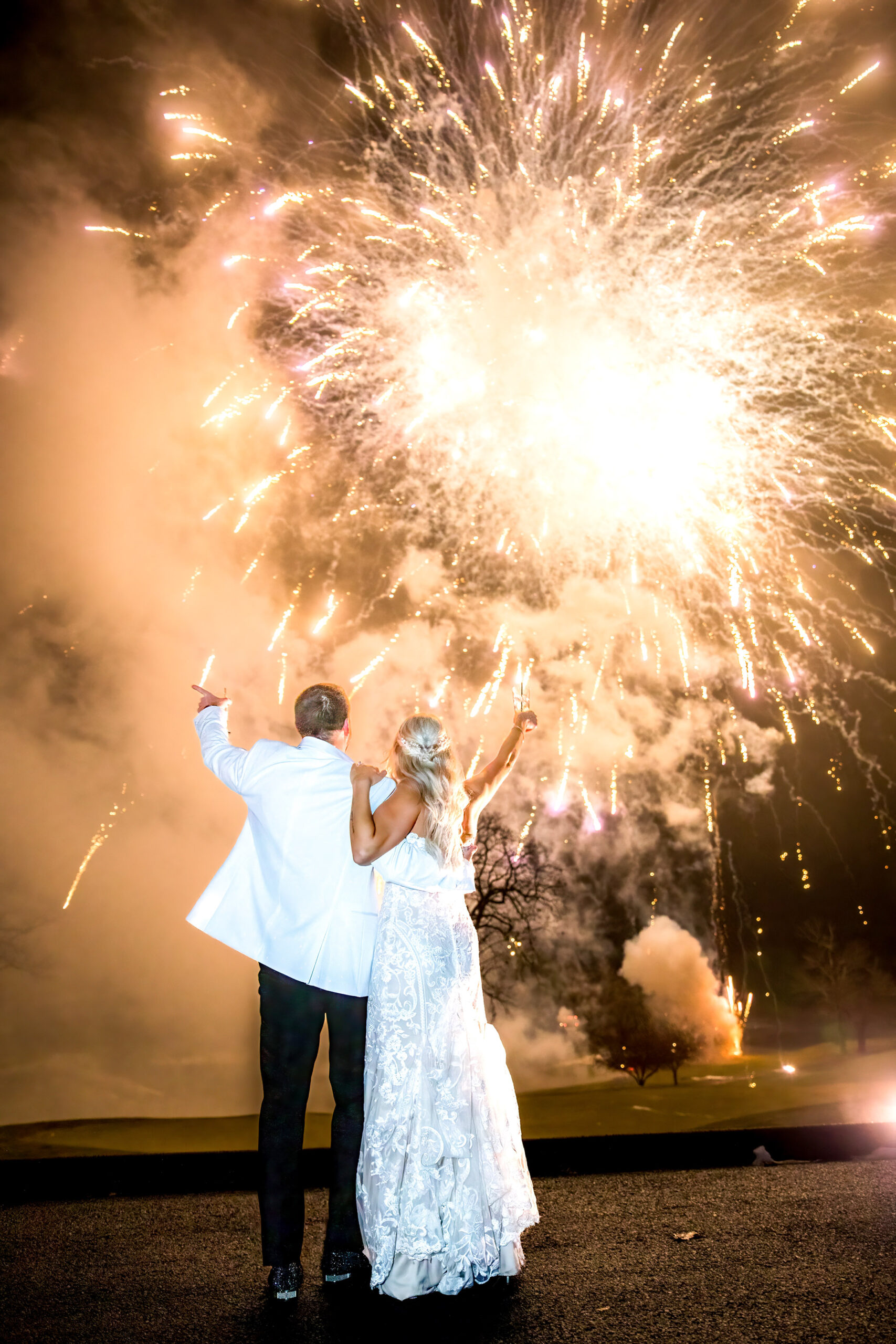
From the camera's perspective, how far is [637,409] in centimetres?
870

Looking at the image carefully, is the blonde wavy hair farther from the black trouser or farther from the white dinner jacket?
the black trouser

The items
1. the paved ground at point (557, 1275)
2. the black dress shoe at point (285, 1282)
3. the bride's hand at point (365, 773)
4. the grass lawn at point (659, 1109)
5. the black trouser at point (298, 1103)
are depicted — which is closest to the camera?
the paved ground at point (557, 1275)

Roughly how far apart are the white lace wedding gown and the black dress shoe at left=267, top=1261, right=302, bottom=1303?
0.83ft

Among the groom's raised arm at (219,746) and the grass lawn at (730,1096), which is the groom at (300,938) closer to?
the groom's raised arm at (219,746)

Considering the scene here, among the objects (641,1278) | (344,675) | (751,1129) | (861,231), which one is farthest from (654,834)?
(641,1278)

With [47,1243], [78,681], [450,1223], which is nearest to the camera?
[450,1223]

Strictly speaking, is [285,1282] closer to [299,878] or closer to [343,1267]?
[343,1267]

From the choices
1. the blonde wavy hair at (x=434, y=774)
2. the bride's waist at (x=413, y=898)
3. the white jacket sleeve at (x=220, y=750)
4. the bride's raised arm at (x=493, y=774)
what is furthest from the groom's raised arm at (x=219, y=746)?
the bride's raised arm at (x=493, y=774)

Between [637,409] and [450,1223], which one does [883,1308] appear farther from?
[637,409]

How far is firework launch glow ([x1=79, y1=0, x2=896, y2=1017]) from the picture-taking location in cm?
768

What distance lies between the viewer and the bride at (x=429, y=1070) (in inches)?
114

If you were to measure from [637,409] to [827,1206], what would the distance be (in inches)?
279

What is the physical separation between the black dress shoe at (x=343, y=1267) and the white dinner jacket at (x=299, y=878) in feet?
2.97

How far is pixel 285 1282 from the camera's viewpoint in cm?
290
